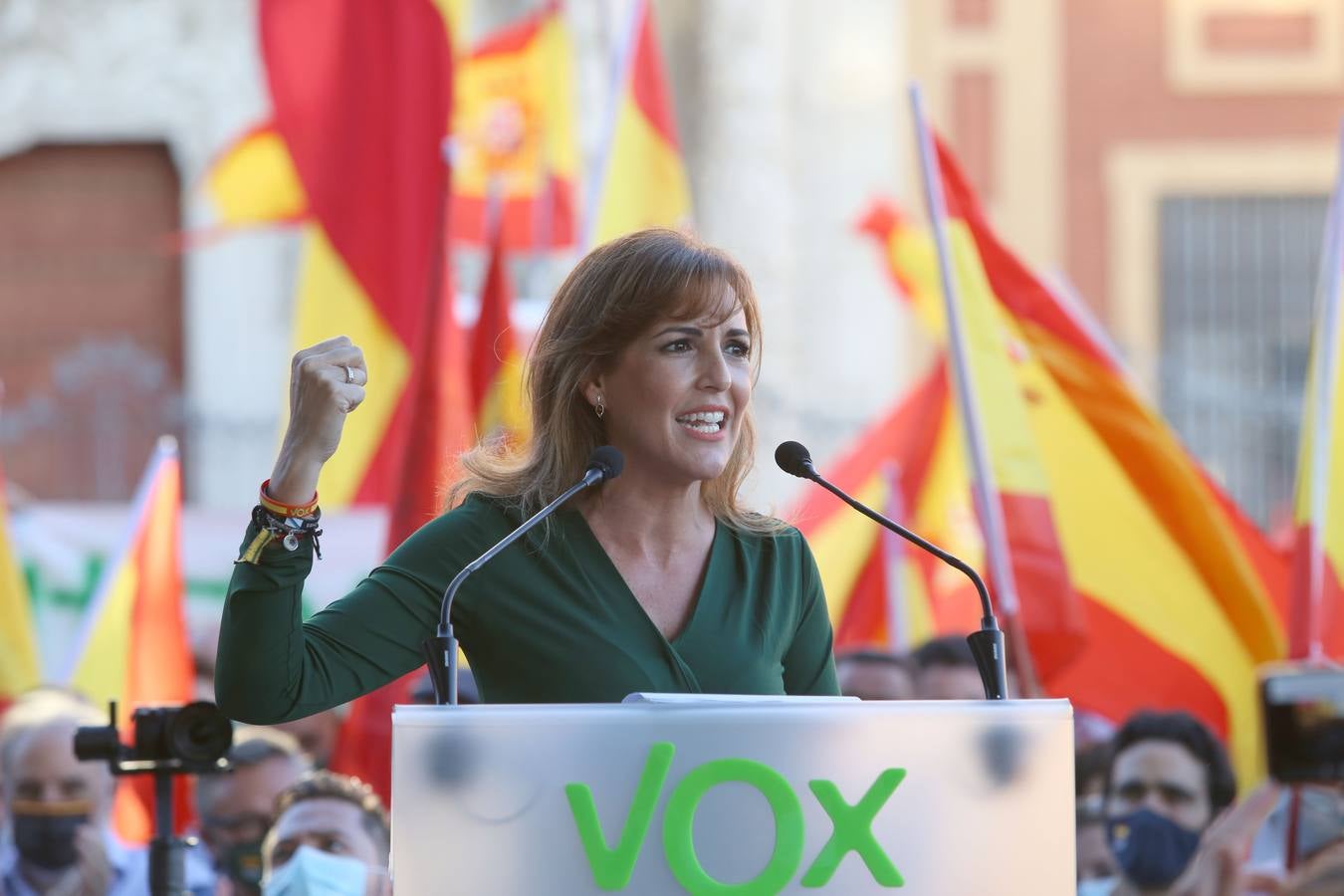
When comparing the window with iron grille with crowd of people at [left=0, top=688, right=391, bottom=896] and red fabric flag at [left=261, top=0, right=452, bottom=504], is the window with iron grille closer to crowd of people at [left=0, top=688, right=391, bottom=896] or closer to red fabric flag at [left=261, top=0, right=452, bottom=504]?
red fabric flag at [left=261, top=0, right=452, bottom=504]

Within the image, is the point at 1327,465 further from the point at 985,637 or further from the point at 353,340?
→ the point at 985,637

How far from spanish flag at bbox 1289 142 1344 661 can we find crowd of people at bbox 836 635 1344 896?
2.43 ft

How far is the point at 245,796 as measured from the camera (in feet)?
15.6

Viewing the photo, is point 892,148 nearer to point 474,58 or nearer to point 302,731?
point 474,58

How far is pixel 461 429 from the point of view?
574 cm

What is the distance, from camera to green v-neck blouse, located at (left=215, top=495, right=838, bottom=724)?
2.27 meters

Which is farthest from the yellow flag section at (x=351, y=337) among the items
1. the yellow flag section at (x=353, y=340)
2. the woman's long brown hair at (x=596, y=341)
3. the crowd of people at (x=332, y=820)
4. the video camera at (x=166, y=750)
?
the woman's long brown hair at (x=596, y=341)

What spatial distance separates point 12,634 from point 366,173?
2.01 meters

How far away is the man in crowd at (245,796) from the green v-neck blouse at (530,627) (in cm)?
247

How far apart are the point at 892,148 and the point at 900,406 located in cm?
780

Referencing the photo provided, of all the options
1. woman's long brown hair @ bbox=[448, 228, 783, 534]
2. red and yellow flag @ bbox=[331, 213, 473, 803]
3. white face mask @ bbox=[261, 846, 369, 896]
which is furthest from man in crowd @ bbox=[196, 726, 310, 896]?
woman's long brown hair @ bbox=[448, 228, 783, 534]

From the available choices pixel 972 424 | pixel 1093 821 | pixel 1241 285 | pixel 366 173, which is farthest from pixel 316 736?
pixel 1241 285

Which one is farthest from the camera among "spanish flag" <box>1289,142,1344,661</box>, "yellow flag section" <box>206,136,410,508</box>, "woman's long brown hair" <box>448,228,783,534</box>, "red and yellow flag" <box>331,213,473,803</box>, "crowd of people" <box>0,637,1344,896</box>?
"yellow flag section" <box>206,136,410,508</box>

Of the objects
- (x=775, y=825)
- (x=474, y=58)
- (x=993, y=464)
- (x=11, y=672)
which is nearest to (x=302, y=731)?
(x=11, y=672)
